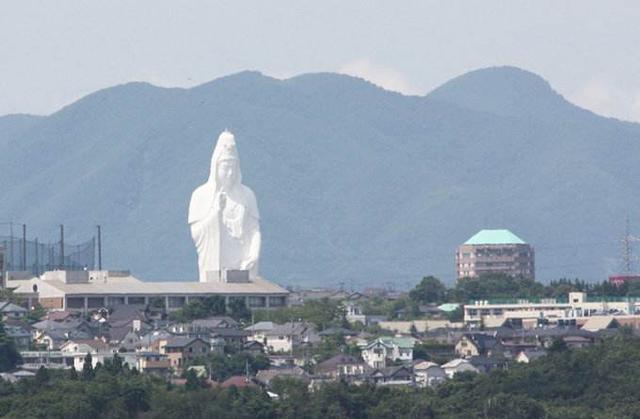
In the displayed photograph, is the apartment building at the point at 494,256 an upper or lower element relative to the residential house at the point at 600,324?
upper

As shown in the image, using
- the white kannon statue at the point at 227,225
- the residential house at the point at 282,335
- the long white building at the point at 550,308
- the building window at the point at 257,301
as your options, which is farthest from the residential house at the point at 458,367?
the white kannon statue at the point at 227,225

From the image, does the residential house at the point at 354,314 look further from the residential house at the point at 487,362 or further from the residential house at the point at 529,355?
the residential house at the point at 487,362

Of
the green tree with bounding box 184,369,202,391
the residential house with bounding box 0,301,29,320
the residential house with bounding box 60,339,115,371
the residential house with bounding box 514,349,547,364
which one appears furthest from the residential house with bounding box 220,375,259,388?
the residential house with bounding box 0,301,29,320

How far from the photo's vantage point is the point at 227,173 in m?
91.9

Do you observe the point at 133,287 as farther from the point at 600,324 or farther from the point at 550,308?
the point at 600,324

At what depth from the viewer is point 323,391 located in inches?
Answer: 2359

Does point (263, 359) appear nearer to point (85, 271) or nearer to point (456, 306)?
point (85, 271)

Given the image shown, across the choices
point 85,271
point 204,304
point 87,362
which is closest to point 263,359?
point 87,362

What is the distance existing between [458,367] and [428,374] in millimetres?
1278

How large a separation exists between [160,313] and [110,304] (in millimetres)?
3393

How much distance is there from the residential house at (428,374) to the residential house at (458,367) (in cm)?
15

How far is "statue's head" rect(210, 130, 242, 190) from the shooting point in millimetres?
91562

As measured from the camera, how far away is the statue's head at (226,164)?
9156 centimetres

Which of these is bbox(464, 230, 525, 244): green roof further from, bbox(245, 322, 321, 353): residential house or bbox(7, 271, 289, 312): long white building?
bbox(245, 322, 321, 353): residential house
